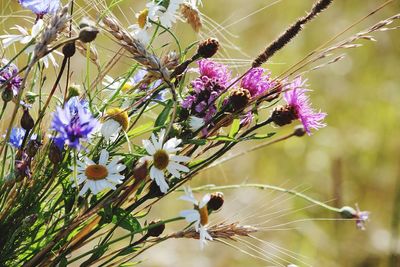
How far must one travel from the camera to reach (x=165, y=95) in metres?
0.77

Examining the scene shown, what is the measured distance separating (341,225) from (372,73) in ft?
2.38

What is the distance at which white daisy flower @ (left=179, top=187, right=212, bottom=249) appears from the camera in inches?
26.1

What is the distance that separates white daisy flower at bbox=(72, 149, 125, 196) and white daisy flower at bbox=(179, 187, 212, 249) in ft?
0.19

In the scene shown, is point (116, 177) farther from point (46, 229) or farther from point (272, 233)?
point (272, 233)

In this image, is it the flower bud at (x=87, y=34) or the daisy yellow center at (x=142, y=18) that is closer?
the flower bud at (x=87, y=34)

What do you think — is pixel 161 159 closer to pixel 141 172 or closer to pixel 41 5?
pixel 141 172

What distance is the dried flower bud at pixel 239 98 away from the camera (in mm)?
669

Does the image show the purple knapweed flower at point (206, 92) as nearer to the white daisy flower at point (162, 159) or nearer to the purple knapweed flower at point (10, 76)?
the white daisy flower at point (162, 159)

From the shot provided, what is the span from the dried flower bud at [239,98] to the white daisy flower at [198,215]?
3.1 inches

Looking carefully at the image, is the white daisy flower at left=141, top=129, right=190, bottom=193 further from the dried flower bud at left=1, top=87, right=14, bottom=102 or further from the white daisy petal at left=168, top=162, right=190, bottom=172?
the dried flower bud at left=1, top=87, right=14, bottom=102

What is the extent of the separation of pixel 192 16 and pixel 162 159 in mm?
137

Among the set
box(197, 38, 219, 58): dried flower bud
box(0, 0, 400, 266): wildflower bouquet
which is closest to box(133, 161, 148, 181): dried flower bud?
box(0, 0, 400, 266): wildflower bouquet

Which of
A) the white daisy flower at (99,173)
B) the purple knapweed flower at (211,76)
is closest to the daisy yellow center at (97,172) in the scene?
the white daisy flower at (99,173)

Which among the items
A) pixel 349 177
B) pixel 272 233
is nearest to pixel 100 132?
pixel 272 233
